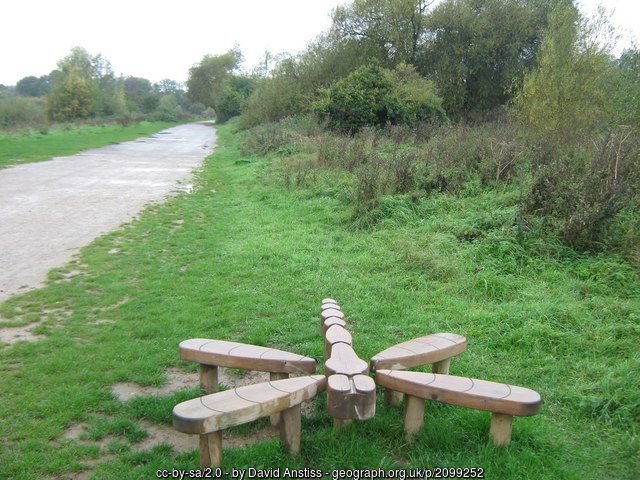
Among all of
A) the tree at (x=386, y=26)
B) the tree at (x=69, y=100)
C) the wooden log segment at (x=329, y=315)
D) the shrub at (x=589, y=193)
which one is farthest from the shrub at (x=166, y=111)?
the wooden log segment at (x=329, y=315)

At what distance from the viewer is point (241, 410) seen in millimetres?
2912

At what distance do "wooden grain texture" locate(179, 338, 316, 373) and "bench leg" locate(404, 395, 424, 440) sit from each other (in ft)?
A: 2.40

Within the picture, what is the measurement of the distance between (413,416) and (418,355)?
1.73 ft

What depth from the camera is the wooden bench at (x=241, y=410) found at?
2.83 metres

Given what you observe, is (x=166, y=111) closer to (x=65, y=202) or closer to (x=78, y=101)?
(x=78, y=101)

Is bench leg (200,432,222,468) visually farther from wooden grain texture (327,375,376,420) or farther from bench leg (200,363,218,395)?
bench leg (200,363,218,395)

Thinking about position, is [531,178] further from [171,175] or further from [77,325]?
[171,175]

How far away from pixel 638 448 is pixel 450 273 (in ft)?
11.8

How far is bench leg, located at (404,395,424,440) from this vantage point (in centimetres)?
337

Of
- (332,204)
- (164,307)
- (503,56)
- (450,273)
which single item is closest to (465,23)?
(503,56)

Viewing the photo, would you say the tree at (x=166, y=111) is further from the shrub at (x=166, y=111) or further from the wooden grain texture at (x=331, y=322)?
the wooden grain texture at (x=331, y=322)

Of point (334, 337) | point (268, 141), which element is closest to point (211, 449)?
point (334, 337)

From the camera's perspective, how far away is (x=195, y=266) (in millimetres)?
7562

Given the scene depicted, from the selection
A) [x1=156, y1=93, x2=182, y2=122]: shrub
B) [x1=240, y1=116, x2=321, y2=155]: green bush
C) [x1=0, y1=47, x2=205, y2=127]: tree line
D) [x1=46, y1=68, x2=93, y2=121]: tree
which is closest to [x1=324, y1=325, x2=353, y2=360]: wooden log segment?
[x1=240, y1=116, x2=321, y2=155]: green bush
